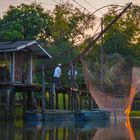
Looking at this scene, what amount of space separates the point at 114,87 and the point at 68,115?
3278 millimetres

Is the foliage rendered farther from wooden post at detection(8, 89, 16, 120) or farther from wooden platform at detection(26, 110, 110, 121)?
wooden post at detection(8, 89, 16, 120)

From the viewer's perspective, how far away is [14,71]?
108 feet

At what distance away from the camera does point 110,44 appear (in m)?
58.1

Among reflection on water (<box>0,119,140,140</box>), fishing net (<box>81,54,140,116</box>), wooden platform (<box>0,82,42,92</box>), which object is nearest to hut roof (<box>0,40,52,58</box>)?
wooden platform (<box>0,82,42,92</box>)

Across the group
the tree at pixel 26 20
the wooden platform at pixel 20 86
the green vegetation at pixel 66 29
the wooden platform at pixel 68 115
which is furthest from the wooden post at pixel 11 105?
the tree at pixel 26 20

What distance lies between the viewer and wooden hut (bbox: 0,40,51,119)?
3247 centimetres

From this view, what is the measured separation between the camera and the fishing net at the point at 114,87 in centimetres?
3139

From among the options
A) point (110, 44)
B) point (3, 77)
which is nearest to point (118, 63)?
point (3, 77)

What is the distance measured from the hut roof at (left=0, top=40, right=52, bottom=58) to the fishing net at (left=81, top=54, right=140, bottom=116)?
291 centimetres

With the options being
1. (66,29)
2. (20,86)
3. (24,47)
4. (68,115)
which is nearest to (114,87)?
(68,115)

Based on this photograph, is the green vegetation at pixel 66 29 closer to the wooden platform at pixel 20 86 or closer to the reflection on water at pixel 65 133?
the wooden platform at pixel 20 86

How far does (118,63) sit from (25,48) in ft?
22.1

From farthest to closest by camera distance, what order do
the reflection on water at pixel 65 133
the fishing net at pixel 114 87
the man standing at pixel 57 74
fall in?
the man standing at pixel 57 74 → the fishing net at pixel 114 87 → the reflection on water at pixel 65 133

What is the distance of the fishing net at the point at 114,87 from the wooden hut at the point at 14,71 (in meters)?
3.26
